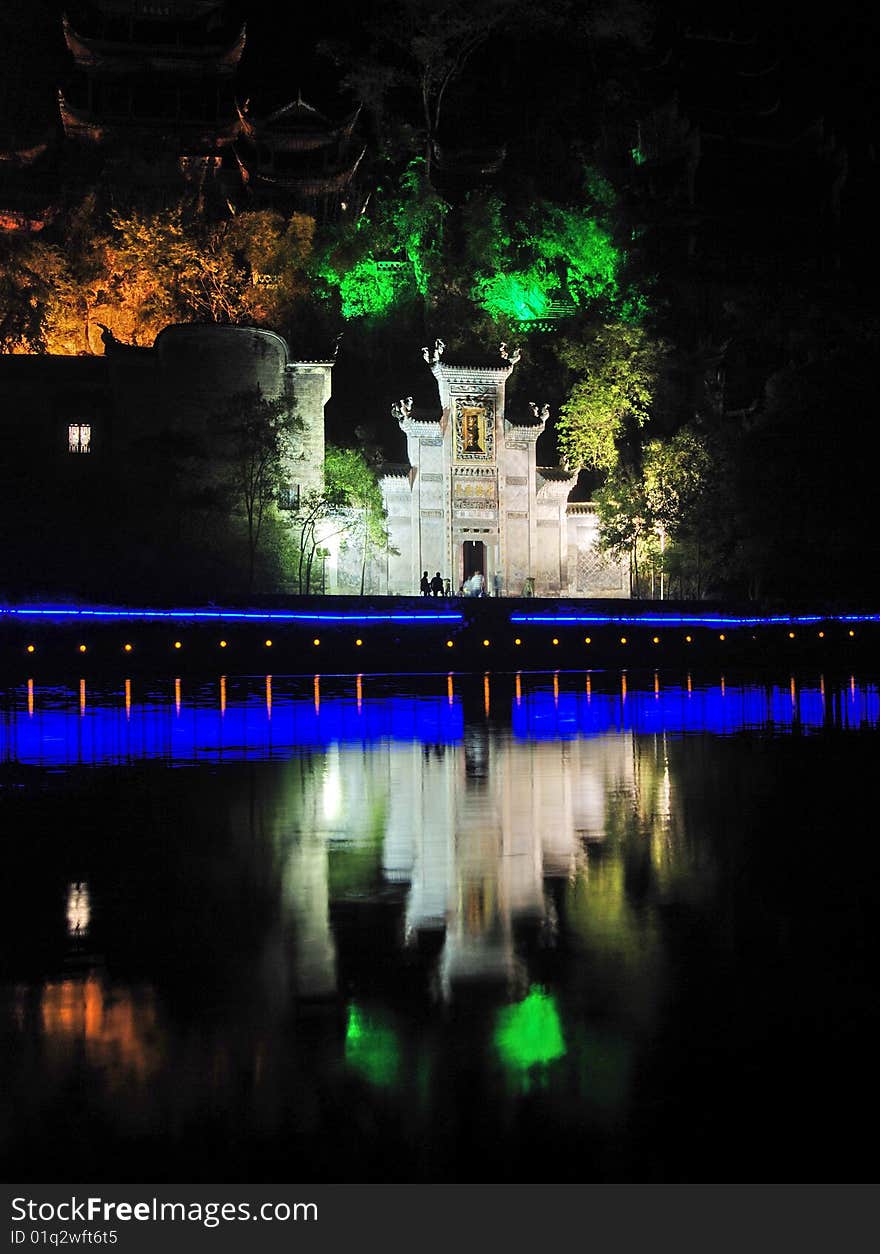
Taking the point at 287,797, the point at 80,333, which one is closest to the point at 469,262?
the point at 80,333

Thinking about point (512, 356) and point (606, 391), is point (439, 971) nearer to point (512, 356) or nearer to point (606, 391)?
point (606, 391)

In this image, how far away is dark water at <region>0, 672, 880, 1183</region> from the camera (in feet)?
13.4

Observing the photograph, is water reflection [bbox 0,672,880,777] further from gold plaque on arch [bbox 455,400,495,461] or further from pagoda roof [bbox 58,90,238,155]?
pagoda roof [bbox 58,90,238,155]

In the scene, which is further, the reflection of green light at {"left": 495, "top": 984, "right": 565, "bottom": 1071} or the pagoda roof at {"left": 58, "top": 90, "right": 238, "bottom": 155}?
the pagoda roof at {"left": 58, "top": 90, "right": 238, "bottom": 155}

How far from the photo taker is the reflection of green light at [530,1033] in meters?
4.75

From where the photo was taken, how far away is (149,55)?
5506 centimetres

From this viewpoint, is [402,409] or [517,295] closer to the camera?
[402,409]

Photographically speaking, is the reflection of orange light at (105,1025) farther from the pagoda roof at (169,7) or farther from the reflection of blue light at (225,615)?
the pagoda roof at (169,7)

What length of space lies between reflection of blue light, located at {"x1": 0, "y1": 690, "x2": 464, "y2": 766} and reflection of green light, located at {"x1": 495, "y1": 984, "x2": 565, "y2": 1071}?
28.9 ft

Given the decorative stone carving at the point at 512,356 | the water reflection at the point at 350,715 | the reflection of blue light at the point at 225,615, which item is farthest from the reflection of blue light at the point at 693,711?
the decorative stone carving at the point at 512,356

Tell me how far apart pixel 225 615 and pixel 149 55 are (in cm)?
3170

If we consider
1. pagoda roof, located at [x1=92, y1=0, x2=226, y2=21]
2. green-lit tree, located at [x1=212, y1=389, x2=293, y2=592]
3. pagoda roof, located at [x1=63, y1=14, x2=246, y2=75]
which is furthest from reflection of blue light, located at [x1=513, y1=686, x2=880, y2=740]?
pagoda roof, located at [x1=92, y1=0, x2=226, y2=21]

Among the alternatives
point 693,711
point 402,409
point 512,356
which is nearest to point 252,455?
point 402,409

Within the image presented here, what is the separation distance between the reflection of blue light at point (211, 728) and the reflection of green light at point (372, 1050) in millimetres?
8907
